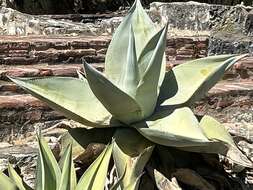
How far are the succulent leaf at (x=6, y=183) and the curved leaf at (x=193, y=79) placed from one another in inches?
24.5

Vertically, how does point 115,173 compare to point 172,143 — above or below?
below

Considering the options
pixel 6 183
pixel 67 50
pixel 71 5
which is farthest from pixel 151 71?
pixel 71 5

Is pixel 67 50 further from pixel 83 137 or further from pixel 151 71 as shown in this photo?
Answer: pixel 151 71

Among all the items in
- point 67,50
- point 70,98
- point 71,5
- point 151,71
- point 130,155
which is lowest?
point 71,5

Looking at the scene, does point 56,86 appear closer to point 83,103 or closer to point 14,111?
point 83,103

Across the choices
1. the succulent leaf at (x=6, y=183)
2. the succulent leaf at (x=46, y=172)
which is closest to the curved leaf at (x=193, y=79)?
the succulent leaf at (x=46, y=172)

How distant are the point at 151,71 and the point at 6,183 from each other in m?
0.59

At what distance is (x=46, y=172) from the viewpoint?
1749 mm

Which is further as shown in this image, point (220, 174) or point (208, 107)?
point (208, 107)

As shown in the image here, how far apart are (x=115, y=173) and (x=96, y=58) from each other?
217 centimetres

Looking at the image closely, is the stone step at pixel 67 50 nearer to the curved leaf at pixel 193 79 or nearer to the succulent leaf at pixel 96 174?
the curved leaf at pixel 193 79

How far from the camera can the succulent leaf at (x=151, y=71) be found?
197 cm

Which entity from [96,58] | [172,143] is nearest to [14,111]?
[172,143]

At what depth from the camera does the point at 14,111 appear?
102 inches
